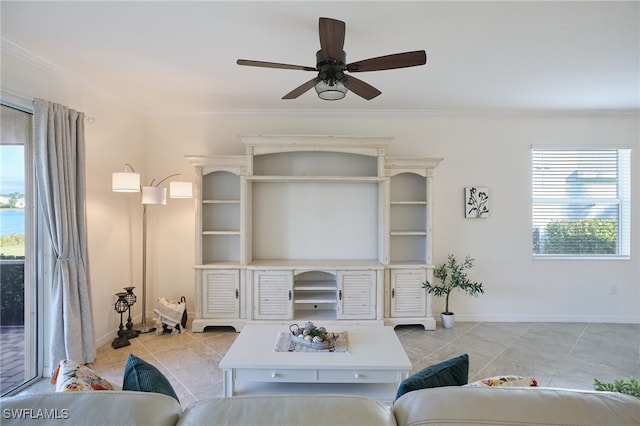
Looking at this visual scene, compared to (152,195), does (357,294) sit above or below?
below

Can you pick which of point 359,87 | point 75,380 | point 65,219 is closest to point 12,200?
point 65,219

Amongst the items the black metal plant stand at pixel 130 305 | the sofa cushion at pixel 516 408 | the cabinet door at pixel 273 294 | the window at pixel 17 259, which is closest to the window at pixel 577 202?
the cabinet door at pixel 273 294

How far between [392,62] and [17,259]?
126 inches

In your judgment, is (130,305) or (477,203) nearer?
(130,305)

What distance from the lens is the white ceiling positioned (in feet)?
6.53

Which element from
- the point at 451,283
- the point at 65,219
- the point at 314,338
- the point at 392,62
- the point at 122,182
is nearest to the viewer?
the point at 392,62

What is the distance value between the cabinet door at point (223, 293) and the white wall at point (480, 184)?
1.76 ft

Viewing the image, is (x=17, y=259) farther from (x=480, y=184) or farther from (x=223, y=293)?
(x=480, y=184)

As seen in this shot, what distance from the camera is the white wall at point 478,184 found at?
400 centimetres

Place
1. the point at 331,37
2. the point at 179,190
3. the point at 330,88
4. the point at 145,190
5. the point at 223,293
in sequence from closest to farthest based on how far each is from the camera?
the point at 331,37, the point at 330,88, the point at 145,190, the point at 179,190, the point at 223,293

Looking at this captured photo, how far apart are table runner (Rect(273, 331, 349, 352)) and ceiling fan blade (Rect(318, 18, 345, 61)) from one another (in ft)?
6.32

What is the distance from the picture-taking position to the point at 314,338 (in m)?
2.27

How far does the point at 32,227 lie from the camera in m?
2.64

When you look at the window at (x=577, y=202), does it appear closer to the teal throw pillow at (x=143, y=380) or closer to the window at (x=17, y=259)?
the teal throw pillow at (x=143, y=380)
